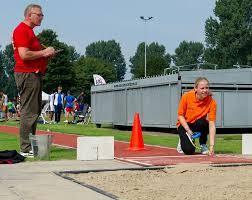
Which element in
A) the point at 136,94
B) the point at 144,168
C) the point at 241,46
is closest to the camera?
the point at 144,168

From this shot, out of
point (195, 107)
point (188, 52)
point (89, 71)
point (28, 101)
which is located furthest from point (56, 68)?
point (28, 101)

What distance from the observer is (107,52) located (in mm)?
170125

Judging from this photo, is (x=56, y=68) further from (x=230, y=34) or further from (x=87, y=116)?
(x=87, y=116)

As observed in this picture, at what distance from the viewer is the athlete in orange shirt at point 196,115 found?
35.6ft

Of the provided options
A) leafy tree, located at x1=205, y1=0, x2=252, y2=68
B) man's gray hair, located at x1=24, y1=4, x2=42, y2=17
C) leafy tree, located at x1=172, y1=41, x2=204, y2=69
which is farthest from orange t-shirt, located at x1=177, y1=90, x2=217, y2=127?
leafy tree, located at x1=172, y1=41, x2=204, y2=69

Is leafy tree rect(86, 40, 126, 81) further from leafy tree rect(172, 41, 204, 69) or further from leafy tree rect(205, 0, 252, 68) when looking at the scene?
leafy tree rect(205, 0, 252, 68)

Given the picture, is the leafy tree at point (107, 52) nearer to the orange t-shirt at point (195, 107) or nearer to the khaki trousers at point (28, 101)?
the orange t-shirt at point (195, 107)

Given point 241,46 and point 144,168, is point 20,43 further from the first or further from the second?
point 241,46

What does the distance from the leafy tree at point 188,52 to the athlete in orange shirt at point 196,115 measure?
144188 mm

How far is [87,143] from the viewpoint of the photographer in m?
10.2

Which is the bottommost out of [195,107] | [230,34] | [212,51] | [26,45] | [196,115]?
[196,115]

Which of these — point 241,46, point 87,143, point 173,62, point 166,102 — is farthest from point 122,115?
point 173,62

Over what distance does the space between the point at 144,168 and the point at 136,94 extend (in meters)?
18.6

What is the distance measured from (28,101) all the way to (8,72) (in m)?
162
